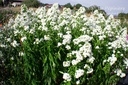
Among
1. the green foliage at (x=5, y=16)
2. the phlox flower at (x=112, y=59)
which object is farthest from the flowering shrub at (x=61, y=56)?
the green foliage at (x=5, y=16)

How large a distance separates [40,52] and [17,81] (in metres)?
0.57

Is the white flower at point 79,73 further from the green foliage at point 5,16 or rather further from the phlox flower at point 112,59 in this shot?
the green foliage at point 5,16

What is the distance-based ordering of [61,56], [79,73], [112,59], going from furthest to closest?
[61,56], [112,59], [79,73]

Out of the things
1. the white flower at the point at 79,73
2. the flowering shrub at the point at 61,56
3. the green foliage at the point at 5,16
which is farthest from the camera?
the green foliage at the point at 5,16

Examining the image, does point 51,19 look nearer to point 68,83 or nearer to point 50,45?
point 50,45

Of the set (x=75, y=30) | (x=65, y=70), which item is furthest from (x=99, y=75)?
(x=75, y=30)

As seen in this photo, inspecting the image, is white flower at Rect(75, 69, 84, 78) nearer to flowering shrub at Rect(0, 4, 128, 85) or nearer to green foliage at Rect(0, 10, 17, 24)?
flowering shrub at Rect(0, 4, 128, 85)

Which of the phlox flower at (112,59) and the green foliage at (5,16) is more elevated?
the phlox flower at (112,59)

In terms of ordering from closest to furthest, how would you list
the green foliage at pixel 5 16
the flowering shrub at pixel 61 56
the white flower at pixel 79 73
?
the white flower at pixel 79 73
the flowering shrub at pixel 61 56
the green foliage at pixel 5 16

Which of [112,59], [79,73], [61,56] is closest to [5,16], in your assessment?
[61,56]

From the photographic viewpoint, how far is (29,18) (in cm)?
443

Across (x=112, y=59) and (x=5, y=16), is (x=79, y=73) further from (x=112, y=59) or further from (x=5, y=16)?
(x=5, y=16)

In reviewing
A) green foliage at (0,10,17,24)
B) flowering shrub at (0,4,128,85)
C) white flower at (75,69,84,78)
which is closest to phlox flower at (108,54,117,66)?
flowering shrub at (0,4,128,85)

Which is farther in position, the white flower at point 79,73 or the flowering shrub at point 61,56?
the flowering shrub at point 61,56
